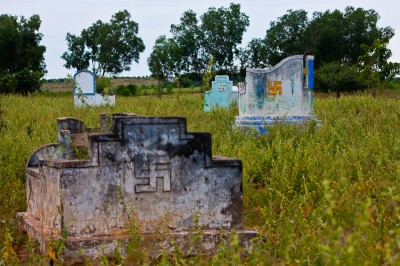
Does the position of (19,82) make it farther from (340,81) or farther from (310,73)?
(310,73)

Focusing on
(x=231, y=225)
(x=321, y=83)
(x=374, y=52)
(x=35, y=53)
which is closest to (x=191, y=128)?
(x=231, y=225)

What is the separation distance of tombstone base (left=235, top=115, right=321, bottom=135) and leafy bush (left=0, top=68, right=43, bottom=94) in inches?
853

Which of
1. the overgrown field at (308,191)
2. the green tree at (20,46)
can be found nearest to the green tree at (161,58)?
the green tree at (20,46)

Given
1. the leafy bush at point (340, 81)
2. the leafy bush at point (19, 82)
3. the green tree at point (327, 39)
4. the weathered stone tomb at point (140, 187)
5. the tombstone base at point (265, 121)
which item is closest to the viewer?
the weathered stone tomb at point (140, 187)

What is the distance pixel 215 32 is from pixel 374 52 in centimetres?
3146

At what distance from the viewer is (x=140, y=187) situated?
5.43 m

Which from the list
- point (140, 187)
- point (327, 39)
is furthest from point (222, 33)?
point (140, 187)

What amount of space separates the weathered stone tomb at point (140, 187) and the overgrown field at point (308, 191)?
373mm

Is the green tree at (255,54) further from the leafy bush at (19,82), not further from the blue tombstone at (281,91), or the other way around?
the blue tombstone at (281,91)

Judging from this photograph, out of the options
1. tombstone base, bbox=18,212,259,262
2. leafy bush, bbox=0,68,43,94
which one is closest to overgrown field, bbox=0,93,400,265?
tombstone base, bbox=18,212,259,262

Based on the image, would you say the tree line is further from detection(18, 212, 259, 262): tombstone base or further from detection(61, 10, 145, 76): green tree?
detection(18, 212, 259, 262): tombstone base

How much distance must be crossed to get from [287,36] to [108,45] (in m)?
15.9

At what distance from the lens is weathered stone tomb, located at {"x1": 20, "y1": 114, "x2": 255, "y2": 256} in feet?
17.3

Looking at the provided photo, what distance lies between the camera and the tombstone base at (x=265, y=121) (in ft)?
40.8
